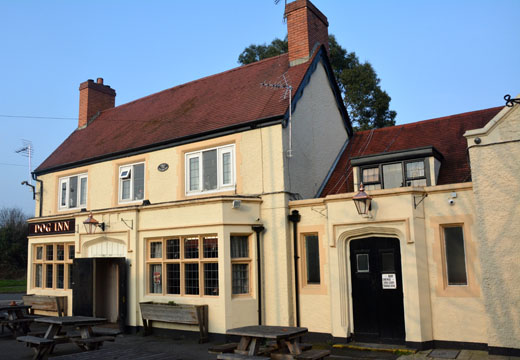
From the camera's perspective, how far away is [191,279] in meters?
13.2

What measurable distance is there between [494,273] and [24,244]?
46.3 metres

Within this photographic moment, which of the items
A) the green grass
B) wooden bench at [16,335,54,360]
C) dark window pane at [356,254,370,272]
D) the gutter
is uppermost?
the gutter

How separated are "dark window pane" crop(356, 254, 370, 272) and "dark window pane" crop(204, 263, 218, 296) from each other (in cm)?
389

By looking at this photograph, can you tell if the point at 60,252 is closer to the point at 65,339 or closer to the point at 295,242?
the point at 65,339

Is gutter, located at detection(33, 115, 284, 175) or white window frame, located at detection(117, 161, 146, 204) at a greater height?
gutter, located at detection(33, 115, 284, 175)

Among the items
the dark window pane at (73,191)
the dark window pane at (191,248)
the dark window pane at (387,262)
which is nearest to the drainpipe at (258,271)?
the dark window pane at (191,248)

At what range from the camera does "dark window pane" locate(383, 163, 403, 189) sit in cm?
1248

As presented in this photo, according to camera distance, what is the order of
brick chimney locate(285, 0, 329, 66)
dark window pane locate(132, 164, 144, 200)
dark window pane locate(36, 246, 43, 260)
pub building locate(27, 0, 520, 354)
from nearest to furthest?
pub building locate(27, 0, 520, 354), brick chimney locate(285, 0, 329, 66), dark window pane locate(132, 164, 144, 200), dark window pane locate(36, 246, 43, 260)

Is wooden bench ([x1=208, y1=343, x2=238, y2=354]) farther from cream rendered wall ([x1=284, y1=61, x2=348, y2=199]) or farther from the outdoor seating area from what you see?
cream rendered wall ([x1=284, y1=61, x2=348, y2=199])

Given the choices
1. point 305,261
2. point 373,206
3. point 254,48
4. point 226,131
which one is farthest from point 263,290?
point 254,48

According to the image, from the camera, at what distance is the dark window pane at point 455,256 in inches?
414

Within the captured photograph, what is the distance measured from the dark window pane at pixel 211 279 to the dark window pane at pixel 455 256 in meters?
5.99

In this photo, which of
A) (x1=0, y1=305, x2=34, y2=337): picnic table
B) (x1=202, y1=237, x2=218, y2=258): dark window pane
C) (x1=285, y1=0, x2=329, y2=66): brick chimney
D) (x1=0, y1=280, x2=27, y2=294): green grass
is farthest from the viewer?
(x1=0, y1=280, x2=27, y2=294): green grass

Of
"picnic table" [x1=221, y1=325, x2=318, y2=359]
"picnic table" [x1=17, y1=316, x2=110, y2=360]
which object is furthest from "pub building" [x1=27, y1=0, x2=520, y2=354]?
"picnic table" [x1=221, y1=325, x2=318, y2=359]
